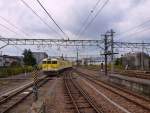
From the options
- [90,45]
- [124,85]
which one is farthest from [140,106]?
[90,45]

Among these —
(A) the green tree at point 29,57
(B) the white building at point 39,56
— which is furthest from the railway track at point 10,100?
(A) the green tree at point 29,57

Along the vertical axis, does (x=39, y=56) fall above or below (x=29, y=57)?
below

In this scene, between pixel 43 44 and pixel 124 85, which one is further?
pixel 43 44

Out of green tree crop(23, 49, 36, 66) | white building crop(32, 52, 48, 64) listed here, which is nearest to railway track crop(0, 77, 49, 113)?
white building crop(32, 52, 48, 64)

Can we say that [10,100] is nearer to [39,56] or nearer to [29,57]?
[39,56]

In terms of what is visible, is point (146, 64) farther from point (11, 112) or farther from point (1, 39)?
point (11, 112)

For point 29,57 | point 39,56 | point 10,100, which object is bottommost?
point 10,100

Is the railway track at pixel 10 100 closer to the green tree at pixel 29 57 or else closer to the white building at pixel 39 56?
the white building at pixel 39 56

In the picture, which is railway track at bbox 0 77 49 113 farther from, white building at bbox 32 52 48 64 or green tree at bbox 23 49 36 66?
green tree at bbox 23 49 36 66

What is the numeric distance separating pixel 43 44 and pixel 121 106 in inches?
1610

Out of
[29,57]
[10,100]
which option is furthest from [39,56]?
[29,57]

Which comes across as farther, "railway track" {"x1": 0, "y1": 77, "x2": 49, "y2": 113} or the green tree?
the green tree

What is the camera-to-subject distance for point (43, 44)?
190ft

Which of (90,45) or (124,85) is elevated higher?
(90,45)
